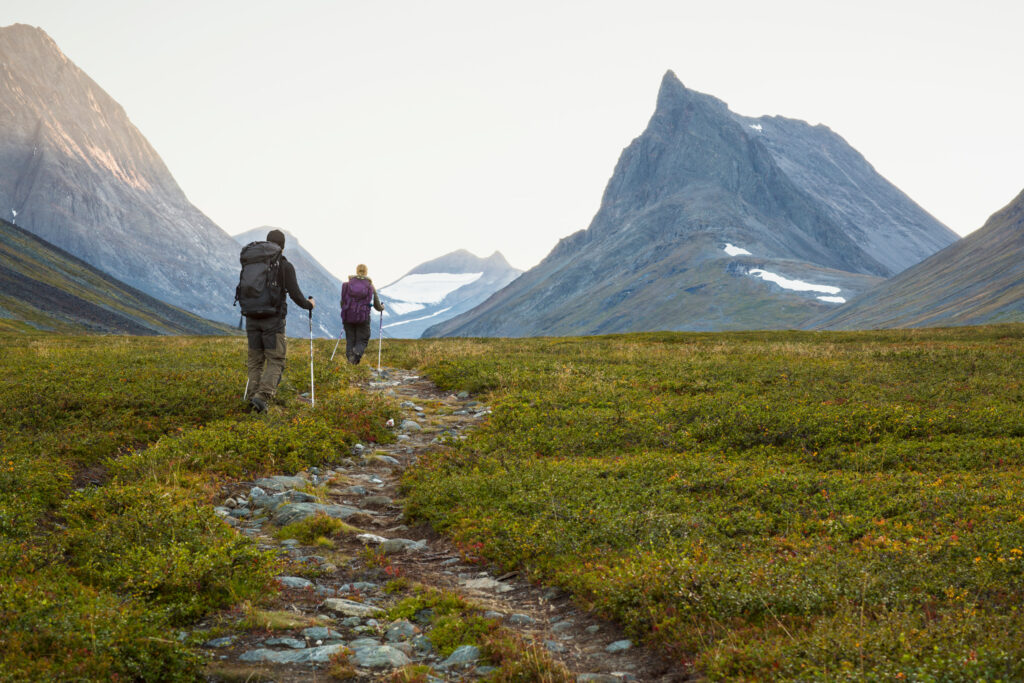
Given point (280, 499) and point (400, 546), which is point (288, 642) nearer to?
point (400, 546)

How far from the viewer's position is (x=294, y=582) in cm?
881

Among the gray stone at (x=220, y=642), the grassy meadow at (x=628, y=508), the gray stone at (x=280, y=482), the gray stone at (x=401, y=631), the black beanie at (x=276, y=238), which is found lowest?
the gray stone at (x=401, y=631)

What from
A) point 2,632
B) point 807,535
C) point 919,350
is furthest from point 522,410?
point 919,350

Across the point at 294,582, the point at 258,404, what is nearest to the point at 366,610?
the point at 294,582

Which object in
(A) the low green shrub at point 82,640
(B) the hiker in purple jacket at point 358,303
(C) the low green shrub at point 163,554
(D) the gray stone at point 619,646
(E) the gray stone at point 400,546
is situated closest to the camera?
(A) the low green shrub at point 82,640

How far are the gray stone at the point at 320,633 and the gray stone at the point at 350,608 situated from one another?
1.71 feet

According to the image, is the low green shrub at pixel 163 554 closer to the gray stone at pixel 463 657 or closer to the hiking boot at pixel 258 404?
the gray stone at pixel 463 657

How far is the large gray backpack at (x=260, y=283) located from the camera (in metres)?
17.0

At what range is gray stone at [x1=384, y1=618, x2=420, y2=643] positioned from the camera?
7.53 meters

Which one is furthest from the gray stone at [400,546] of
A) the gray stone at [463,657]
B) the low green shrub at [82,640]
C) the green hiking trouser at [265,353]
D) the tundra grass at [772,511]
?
the green hiking trouser at [265,353]

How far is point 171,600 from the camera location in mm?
7602

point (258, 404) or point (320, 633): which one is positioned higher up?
point (258, 404)

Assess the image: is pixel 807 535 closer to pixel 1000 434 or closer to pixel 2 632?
pixel 1000 434

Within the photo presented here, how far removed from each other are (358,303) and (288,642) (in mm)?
19932
